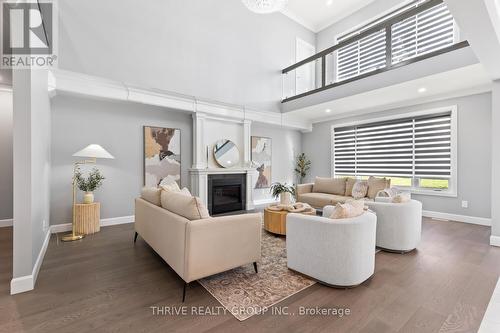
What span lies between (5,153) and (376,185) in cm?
740

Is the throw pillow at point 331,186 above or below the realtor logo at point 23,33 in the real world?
below

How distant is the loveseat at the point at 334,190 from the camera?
4.72 meters

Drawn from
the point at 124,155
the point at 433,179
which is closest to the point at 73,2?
the point at 124,155

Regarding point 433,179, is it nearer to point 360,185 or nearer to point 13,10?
point 360,185

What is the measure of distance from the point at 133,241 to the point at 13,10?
2988 millimetres

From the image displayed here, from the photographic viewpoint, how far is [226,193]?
5.87m

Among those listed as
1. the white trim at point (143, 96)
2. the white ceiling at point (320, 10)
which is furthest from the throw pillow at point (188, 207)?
the white ceiling at point (320, 10)

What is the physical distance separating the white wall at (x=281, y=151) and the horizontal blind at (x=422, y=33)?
3.46 m

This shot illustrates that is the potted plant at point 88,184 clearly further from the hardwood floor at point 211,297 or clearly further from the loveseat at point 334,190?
the loveseat at point 334,190

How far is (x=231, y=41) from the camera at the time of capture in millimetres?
5879

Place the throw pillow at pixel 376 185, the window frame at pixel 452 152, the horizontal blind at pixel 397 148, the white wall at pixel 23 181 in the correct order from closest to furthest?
the white wall at pixel 23 181
the throw pillow at pixel 376 185
the window frame at pixel 452 152
the horizontal blind at pixel 397 148

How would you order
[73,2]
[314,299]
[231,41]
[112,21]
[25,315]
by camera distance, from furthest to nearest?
[231,41]
[112,21]
[73,2]
[314,299]
[25,315]

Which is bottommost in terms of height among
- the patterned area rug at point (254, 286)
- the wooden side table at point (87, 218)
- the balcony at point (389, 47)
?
the patterned area rug at point (254, 286)

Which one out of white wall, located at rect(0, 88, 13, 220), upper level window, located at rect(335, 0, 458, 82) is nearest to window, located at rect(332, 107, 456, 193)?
upper level window, located at rect(335, 0, 458, 82)
